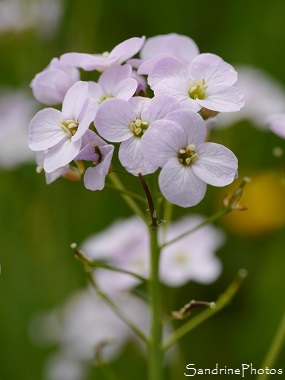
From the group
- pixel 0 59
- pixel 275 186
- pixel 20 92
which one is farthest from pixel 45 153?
pixel 0 59

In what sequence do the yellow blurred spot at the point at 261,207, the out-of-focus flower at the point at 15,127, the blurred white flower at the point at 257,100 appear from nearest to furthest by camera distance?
the out-of-focus flower at the point at 15,127 → the blurred white flower at the point at 257,100 → the yellow blurred spot at the point at 261,207

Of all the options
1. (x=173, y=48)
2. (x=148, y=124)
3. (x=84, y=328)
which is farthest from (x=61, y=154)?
(x=84, y=328)

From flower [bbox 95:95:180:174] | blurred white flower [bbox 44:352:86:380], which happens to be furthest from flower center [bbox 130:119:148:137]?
blurred white flower [bbox 44:352:86:380]

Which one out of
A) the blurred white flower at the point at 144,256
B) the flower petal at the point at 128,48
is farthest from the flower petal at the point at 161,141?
the blurred white flower at the point at 144,256

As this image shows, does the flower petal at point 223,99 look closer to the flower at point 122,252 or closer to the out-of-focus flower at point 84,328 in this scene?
the flower at point 122,252

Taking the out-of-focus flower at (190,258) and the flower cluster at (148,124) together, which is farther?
the out-of-focus flower at (190,258)

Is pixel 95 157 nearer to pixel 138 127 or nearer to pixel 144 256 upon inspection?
pixel 138 127
